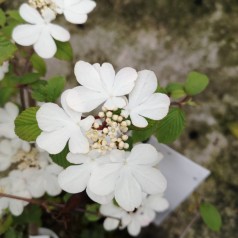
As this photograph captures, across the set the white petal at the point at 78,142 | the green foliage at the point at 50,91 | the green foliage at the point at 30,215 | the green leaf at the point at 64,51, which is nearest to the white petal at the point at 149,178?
the white petal at the point at 78,142

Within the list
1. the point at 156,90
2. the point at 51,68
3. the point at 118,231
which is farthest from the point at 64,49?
the point at 118,231

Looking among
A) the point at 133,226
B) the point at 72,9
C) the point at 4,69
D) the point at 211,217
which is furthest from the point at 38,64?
the point at 211,217

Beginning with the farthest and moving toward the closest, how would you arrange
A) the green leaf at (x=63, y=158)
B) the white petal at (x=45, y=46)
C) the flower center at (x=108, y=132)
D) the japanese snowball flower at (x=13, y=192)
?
the japanese snowball flower at (x=13, y=192)
the white petal at (x=45, y=46)
the green leaf at (x=63, y=158)
the flower center at (x=108, y=132)

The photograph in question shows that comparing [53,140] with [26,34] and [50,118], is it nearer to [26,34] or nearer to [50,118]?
[50,118]

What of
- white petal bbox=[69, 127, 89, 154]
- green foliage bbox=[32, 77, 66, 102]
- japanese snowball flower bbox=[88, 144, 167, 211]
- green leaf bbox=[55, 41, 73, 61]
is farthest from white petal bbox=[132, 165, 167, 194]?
green leaf bbox=[55, 41, 73, 61]

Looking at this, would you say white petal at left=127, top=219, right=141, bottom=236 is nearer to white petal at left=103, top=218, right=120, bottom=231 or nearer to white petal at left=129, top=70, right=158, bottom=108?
white petal at left=103, top=218, right=120, bottom=231

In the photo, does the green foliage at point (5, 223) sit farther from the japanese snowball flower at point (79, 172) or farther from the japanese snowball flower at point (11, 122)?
the japanese snowball flower at point (79, 172)
